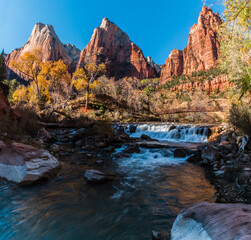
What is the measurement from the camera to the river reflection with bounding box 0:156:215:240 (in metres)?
2.10

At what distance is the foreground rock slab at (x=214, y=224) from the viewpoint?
904 mm

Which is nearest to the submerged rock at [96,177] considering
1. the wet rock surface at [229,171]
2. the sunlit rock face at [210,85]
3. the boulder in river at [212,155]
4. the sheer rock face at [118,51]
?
the wet rock surface at [229,171]

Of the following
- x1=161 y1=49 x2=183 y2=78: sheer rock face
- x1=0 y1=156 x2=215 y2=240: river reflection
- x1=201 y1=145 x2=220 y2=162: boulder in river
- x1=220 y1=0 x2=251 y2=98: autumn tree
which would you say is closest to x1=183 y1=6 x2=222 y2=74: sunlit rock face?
x1=161 y1=49 x2=183 y2=78: sheer rock face

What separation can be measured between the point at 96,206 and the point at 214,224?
218cm

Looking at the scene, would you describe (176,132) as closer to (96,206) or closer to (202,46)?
(96,206)

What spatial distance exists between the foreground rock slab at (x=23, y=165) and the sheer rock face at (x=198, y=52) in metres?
93.4

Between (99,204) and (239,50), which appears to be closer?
(99,204)

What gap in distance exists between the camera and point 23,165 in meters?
3.42

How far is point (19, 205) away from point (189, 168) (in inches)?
182

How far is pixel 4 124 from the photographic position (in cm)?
582

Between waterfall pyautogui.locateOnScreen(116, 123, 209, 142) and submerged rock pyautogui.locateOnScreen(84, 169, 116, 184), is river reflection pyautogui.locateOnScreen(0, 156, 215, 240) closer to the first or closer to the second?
submerged rock pyautogui.locateOnScreen(84, 169, 116, 184)

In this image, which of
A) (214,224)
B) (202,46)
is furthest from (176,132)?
(202,46)

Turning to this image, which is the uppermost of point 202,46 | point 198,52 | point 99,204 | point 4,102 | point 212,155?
point 202,46

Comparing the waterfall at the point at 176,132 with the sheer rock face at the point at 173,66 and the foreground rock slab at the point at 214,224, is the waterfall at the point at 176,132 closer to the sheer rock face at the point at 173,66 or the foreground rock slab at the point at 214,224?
the foreground rock slab at the point at 214,224
